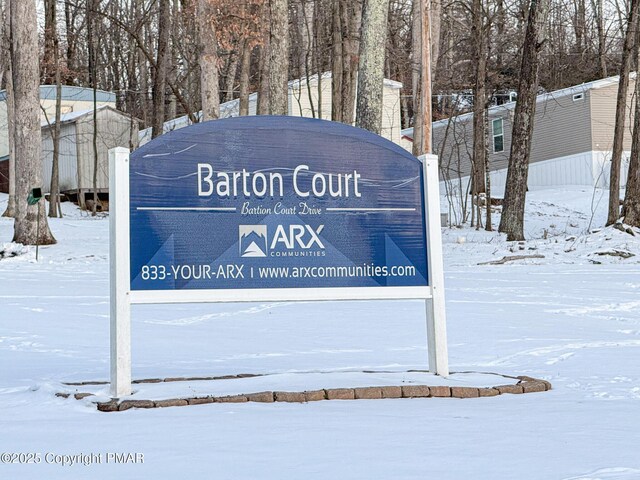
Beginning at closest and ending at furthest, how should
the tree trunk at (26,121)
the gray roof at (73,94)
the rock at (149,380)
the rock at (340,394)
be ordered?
the rock at (340,394), the rock at (149,380), the tree trunk at (26,121), the gray roof at (73,94)

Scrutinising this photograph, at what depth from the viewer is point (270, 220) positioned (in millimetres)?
5277

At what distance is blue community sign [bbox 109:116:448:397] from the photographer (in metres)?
5.03

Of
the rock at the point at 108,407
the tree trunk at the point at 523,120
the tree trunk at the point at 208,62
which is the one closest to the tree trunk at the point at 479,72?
the tree trunk at the point at 523,120

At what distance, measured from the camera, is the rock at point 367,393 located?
4964mm

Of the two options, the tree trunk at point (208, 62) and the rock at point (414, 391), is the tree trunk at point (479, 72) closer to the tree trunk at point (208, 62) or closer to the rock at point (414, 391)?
the tree trunk at point (208, 62)

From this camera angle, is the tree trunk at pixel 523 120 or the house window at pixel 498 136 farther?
the house window at pixel 498 136

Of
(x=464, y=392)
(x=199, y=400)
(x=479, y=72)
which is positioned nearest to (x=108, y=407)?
(x=199, y=400)

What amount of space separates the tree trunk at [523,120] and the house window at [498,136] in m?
19.5

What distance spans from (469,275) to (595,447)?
38.1ft

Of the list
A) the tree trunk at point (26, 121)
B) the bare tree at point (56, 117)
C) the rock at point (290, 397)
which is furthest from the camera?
the bare tree at point (56, 117)

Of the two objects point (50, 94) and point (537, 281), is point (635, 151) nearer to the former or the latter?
point (537, 281)

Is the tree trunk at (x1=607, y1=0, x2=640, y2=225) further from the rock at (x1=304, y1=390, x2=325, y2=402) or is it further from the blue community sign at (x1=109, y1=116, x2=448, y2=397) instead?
the rock at (x1=304, y1=390, x2=325, y2=402)

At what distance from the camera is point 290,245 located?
530 centimetres

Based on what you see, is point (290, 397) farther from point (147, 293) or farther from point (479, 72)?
point (479, 72)
